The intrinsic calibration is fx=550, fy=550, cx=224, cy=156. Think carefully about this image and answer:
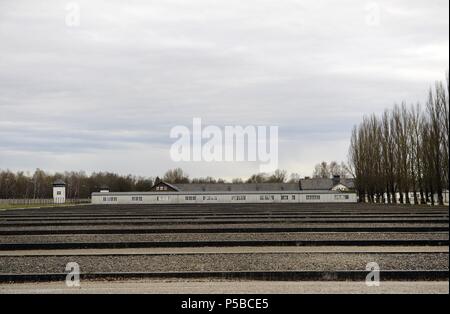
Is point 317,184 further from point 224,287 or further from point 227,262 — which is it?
point 224,287

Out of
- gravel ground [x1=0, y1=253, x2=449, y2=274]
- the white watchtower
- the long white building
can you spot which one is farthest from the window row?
gravel ground [x1=0, y1=253, x2=449, y2=274]

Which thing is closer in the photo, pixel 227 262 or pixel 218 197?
pixel 227 262

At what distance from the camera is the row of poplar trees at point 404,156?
143 ft

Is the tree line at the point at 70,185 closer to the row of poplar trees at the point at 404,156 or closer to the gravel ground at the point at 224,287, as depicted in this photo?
the row of poplar trees at the point at 404,156

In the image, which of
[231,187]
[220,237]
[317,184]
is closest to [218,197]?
[231,187]

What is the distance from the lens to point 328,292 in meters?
9.06

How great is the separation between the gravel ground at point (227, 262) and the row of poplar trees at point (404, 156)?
90.4ft

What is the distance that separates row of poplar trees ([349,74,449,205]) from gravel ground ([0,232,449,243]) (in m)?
22.0

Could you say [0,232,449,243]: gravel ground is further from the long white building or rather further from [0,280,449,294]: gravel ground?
the long white building

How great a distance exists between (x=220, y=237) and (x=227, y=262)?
18.5ft

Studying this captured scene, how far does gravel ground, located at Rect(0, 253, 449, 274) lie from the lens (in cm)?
1164

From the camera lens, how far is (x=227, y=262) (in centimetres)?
1255

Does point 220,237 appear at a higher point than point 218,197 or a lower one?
lower
